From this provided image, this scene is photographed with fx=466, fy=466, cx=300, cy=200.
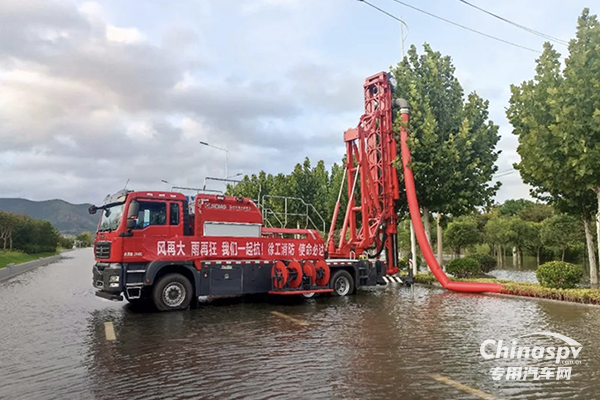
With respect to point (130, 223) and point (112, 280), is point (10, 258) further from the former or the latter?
point (130, 223)

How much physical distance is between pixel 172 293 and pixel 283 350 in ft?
18.7

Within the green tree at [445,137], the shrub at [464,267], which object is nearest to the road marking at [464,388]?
the green tree at [445,137]

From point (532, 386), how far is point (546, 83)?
40.7 feet

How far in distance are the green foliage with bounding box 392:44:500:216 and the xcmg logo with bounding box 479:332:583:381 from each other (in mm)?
11472

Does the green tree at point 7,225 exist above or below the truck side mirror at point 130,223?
above

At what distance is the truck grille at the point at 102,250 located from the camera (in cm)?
1237

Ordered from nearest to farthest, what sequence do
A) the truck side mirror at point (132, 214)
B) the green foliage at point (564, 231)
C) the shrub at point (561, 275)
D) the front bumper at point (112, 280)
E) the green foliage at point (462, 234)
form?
the front bumper at point (112, 280)
the truck side mirror at point (132, 214)
the shrub at point (561, 275)
the green foliage at point (564, 231)
the green foliage at point (462, 234)

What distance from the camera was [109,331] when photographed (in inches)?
385

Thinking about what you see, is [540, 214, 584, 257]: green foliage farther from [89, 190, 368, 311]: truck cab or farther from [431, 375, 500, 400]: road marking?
[431, 375, 500, 400]: road marking

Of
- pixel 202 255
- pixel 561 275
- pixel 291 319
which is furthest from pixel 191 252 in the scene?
pixel 561 275

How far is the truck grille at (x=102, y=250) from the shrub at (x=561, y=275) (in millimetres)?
13328

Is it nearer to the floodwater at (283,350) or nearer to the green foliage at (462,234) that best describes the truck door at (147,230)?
the floodwater at (283,350)

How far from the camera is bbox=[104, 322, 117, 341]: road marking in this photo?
911cm

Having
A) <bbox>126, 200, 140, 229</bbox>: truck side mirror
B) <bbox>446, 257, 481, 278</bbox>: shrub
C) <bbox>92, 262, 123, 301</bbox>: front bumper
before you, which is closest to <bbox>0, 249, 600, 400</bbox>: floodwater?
<bbox>92, 262, 123, 301</bbox>: front bumper
